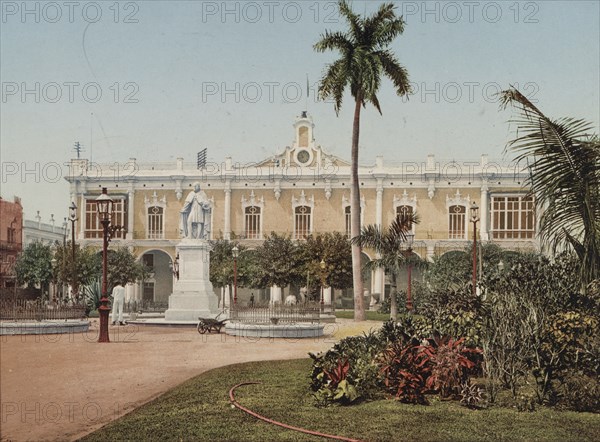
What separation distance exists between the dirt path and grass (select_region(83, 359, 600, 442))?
0.56 metres

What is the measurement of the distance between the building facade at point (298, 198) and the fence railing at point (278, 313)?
2521 centimetres

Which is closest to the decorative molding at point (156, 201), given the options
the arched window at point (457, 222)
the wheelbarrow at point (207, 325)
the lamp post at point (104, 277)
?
the arched window at point (457, 222)

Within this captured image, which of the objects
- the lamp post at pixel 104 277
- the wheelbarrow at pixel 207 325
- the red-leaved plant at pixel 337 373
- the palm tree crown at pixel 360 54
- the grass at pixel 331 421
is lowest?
the grass at pixel 331 421

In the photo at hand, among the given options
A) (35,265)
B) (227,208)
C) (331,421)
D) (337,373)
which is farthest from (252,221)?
(331,421)

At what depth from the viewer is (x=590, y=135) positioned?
30.0ft

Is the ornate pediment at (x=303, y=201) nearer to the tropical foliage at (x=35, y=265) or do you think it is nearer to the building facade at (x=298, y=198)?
the building facade at (x=298, y=198)

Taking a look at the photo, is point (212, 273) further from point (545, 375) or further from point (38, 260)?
point (545, 375)

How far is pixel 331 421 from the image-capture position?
775cm

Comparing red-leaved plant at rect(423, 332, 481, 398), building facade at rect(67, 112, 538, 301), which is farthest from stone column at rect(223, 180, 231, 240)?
red-leaved plant at rect(423, 332, 481, 398)

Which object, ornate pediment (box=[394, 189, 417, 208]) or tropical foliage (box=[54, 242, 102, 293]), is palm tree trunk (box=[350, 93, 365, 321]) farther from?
ornate pediment (box=[394, 189, 417, 208])

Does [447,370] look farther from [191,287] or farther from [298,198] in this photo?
[298,198]

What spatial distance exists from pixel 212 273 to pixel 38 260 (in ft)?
36.8

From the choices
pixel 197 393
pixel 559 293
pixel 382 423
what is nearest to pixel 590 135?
pixel 559 293

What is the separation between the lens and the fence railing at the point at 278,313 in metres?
19.9
